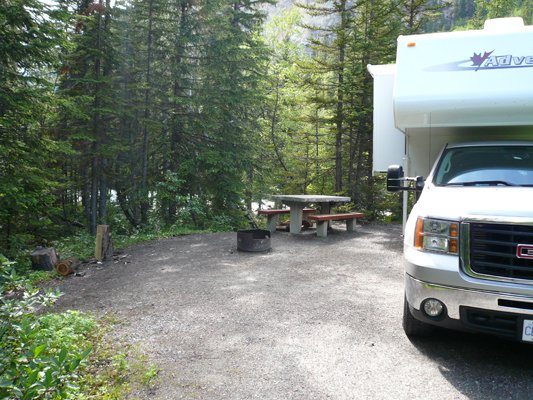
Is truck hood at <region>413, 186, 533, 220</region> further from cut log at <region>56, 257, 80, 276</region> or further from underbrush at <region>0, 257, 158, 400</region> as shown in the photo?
cut log at <region>56, 257, 80, 276</region>

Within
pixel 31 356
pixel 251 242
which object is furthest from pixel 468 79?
pixel 31 356

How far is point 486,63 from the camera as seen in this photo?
14.7 ft

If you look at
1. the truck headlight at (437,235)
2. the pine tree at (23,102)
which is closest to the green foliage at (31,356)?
the truck headlight at (437,235)

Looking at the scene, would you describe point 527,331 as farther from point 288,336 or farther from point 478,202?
point 288,336

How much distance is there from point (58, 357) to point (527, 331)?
3347 millimetres

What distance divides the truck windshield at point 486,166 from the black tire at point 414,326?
1.44 m

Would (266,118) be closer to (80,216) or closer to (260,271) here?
(80,216)

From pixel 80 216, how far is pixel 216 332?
16.6 m

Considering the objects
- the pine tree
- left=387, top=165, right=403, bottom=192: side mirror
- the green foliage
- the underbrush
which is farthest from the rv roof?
the pine tree

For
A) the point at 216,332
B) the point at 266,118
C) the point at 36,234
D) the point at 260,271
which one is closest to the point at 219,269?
the point at 260,271

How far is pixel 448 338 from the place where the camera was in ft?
11.8

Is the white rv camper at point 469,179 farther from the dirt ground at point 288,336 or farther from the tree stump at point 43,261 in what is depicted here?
the tree stump at point 43,261

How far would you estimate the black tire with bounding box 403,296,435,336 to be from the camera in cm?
345

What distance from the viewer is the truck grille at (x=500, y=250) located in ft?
8.97
